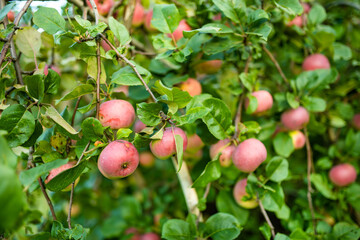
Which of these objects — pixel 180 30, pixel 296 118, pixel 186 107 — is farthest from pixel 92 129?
pixel 296 118

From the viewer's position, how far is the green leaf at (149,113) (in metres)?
0.54

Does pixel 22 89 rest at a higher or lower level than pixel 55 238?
higher

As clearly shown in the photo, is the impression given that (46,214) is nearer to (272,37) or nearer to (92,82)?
(92,82)

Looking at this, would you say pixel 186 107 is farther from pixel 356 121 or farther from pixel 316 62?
pixel 356 121

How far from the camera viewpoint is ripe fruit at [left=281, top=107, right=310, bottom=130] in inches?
31.7

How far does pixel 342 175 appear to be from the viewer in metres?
0.89

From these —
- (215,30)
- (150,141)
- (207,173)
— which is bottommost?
(207,173)

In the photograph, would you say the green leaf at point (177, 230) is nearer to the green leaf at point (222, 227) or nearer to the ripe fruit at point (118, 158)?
the green leaf at point (222, 227)

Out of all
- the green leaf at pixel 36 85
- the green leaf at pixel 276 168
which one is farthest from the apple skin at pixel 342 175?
the green leaf at pixel 36 85

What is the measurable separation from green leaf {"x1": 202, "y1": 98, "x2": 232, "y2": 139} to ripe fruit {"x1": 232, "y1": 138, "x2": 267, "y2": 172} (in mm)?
48

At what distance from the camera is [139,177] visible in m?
1.46

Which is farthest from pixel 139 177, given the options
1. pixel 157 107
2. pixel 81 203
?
pixel 157 107

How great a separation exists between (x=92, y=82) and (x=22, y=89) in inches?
5.1

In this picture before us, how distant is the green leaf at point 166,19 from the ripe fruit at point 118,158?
0.29 meters
